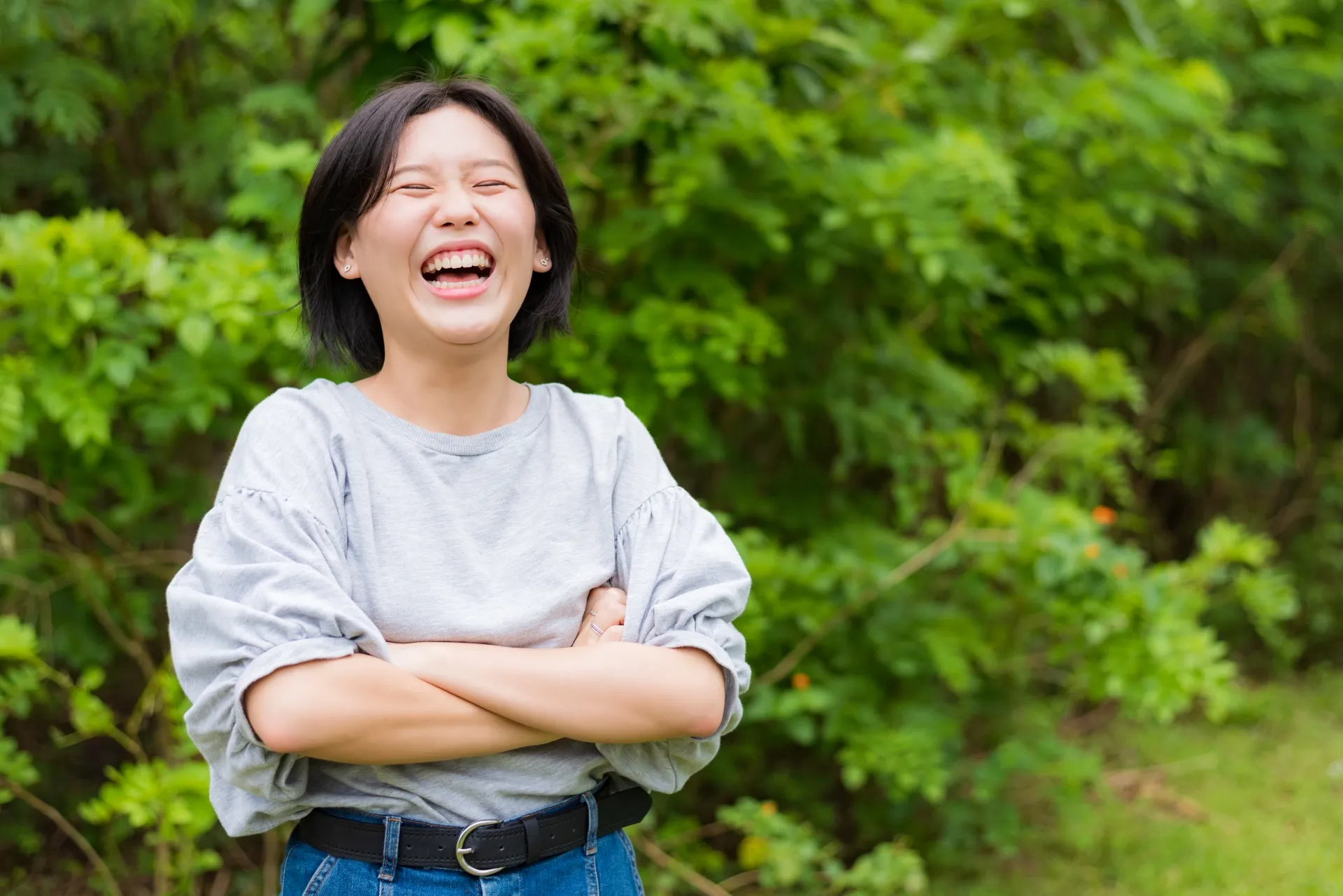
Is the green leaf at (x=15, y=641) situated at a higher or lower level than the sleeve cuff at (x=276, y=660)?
lower

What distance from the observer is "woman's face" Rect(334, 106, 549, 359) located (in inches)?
58.4

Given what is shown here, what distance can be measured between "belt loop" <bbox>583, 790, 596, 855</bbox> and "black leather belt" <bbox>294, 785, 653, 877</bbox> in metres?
0.05

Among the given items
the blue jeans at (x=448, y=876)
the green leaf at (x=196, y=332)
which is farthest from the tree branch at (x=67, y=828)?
the blue jeans at (x=448, y=876)

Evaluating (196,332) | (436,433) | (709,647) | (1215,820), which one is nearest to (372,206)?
(436,433)

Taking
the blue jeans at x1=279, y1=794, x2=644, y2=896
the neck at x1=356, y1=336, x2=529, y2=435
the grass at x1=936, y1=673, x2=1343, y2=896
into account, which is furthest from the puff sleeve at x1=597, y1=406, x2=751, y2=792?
the grass at x1=936, y1=673, x2=1343, y2=896

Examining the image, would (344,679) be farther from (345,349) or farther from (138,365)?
(138,365)

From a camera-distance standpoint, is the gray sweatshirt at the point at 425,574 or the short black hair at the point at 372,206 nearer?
the gray sweatshirt at the point at 425,574

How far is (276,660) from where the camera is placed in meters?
1.32

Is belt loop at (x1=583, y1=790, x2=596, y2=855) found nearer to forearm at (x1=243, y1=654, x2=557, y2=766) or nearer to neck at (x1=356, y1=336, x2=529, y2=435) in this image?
forearm at (x1=243, y1=654, x2=557, y2=766)

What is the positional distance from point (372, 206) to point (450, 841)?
73cm

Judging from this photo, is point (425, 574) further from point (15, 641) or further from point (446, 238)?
point (15, 641)

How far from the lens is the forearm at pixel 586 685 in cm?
141

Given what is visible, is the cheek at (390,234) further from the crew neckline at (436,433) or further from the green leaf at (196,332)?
the green leaf at (196,332)

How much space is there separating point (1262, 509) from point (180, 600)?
5.91m
